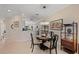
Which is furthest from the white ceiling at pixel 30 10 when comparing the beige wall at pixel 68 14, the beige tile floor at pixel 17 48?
the beige tile floor at pixel 17 48

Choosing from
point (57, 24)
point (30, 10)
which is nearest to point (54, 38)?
point (57, 24)

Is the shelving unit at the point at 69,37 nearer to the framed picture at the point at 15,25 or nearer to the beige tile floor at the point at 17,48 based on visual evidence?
the beige tile floor at the point at 17,48

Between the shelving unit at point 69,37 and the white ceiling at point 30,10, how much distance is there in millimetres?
365

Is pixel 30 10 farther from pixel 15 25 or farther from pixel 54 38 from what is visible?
pixel 54 38

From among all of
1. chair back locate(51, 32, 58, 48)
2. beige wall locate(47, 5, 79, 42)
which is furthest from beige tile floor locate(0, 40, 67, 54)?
beige wall locate(47, 5, 79, 42)

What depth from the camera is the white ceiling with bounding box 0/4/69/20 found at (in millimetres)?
2086

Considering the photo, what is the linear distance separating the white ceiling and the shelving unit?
1.20 ft

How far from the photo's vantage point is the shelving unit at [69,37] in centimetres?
206

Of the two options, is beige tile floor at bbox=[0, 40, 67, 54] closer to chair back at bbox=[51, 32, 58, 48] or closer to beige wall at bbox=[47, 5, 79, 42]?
chair back at bbox=[51, 32, 58, 48]

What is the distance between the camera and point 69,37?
2123mm

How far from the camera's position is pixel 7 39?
2.11 meters
